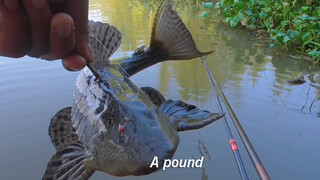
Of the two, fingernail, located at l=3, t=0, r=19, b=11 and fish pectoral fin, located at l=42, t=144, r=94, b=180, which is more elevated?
fingernail, located at l=3, t=0, r=19, b=11

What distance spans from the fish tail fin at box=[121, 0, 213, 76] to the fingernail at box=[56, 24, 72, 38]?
1.16 m

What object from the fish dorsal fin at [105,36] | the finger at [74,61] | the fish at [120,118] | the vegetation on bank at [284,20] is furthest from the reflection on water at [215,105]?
the finger at [74,61]

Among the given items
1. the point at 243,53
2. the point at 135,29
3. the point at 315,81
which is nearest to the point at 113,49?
the point at 315,81

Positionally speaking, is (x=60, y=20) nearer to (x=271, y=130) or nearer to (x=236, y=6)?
(x=271, y=130)

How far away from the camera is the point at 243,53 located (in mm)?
4238

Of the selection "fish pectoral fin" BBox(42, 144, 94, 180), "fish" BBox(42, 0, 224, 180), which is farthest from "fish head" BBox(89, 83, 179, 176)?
"fish pectoral fin" BBox(42, 144, 94, 180)

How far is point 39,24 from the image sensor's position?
783 mm

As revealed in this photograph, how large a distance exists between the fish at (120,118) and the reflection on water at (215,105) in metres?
0.58

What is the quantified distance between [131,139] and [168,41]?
0.89 m

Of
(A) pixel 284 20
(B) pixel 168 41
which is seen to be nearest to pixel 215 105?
(B) pixel 168 41

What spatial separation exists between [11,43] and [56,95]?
7.86 feet

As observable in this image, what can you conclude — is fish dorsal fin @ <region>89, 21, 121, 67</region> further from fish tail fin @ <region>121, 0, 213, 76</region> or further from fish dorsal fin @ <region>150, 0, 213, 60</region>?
fish dorsal fin @ <region>150, 0, 213, 60</region>

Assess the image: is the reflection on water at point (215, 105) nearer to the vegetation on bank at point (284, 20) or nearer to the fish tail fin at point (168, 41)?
the vegetation on bank at point (284, 20)

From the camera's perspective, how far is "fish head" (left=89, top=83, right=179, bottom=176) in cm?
119
